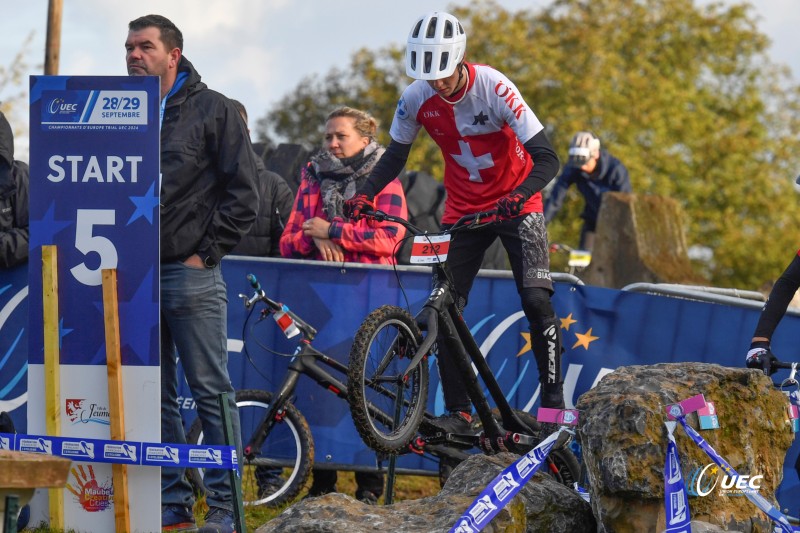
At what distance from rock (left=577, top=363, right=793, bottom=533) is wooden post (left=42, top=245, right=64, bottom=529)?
7.98ft

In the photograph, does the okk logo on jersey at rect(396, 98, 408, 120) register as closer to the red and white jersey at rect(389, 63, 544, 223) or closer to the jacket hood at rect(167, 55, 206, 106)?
the red and white jersey at rect(389, 63, 544, 223)

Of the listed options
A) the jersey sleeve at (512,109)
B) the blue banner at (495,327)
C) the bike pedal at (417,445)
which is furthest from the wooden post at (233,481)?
the blue banner at (495,327)

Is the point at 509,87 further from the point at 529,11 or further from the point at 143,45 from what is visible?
the point at 529,11

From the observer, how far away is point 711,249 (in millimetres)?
35125

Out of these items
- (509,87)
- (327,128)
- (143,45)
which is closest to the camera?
(143,45)

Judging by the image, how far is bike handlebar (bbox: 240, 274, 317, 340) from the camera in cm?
775

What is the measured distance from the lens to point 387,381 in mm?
6316

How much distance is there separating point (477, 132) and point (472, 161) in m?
0.20

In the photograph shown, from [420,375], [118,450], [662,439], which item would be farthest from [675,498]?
[118,450]

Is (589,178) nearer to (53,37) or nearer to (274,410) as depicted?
(274,410)

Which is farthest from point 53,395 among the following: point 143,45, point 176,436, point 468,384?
point 468,384

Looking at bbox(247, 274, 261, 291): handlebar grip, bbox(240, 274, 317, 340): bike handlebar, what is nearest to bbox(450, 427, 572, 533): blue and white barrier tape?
bbox(240, 274, 317, 340): bike handlebar

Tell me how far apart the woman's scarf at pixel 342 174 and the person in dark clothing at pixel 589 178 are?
5161mm

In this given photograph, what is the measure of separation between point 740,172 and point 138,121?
3035cm
